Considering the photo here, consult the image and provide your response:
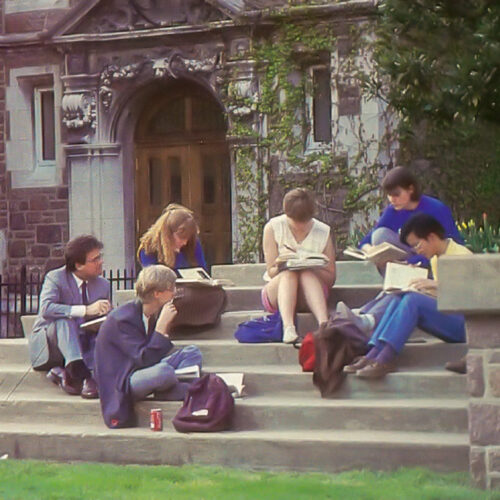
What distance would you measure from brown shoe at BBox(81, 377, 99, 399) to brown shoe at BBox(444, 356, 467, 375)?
2.40 m

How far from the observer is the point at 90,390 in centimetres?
995

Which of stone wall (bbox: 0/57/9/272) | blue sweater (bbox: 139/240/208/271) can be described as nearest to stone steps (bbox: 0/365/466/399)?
blue sweater (bbox: 139/240/208/271)

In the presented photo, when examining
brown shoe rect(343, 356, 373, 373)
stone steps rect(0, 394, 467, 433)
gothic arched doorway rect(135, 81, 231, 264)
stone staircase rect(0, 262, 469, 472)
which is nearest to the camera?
stone staircase rect(0, 262, 469, 472)

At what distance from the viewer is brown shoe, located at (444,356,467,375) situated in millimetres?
9328

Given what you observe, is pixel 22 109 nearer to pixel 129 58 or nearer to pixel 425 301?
pixel 129 58

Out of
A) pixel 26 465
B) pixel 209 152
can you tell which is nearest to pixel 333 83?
pixel 209 152

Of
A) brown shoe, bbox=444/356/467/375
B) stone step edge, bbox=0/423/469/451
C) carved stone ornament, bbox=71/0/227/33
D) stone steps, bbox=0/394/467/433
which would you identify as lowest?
stone step edge, bbox=0/423/469/451

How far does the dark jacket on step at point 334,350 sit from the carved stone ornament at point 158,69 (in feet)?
32.6

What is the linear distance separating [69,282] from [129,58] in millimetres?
9437

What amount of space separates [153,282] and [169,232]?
1.39 metres

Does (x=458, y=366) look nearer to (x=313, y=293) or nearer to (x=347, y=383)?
(x=347, y=383)

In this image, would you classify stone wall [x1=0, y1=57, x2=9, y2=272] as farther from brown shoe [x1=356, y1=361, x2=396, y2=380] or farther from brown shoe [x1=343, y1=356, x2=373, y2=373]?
brown shoe [x1=356, y1=361, x2=396, y2=380]

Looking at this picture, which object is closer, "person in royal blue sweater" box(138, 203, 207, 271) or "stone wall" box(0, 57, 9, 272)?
"person in royal blue sweater" box(138, 203, 207, 271)

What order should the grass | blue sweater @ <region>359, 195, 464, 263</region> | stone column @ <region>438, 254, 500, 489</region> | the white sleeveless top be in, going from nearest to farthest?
the grass, stone column @ <region>438, 254, 500, 489</region>, blue sweater @ <region>359, 195, 464, 263</region>, the white sleeveless top
